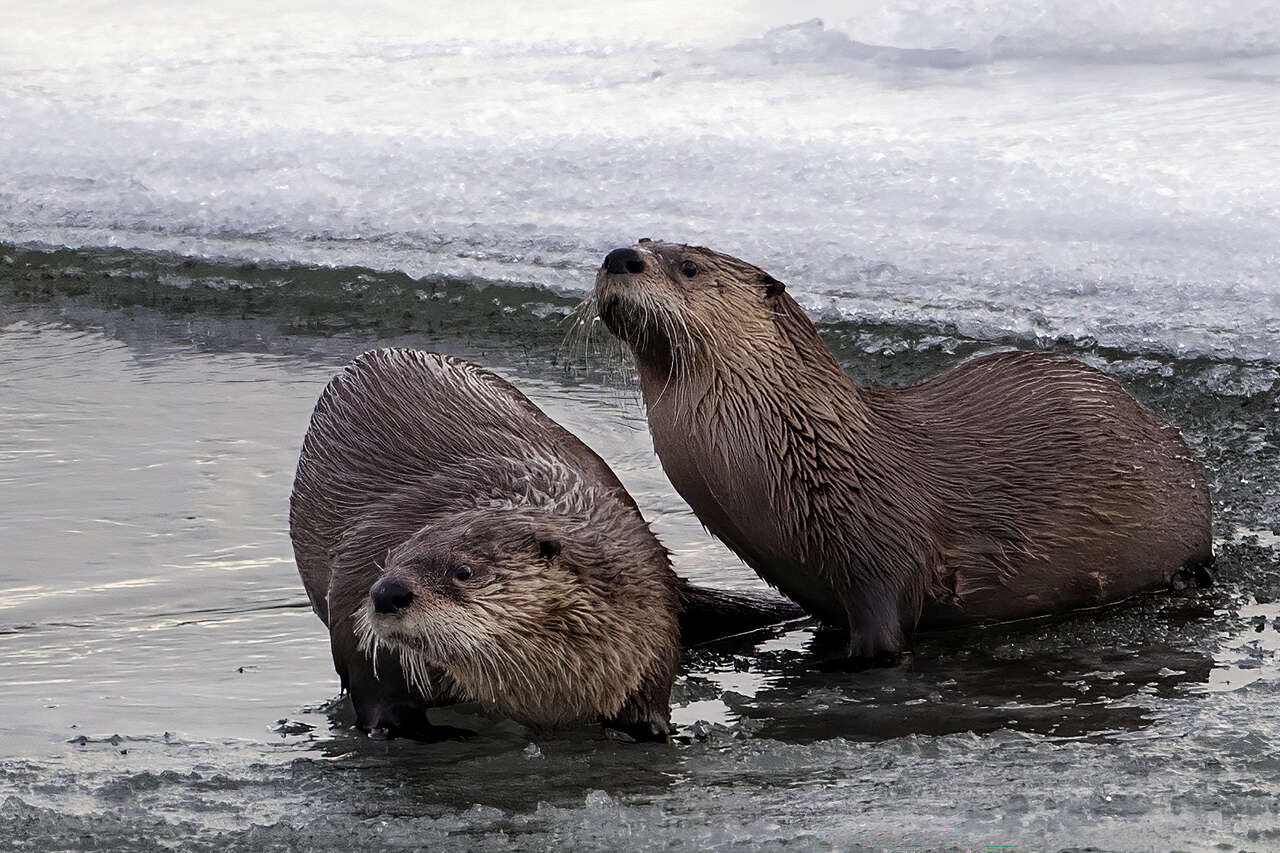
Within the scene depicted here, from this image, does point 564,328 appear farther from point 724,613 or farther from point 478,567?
point 478,567

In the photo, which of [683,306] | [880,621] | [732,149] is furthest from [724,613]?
[732,149]

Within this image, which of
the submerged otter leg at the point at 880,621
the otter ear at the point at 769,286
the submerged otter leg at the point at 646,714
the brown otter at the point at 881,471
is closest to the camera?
the submerged otter leg at the point at 646,714

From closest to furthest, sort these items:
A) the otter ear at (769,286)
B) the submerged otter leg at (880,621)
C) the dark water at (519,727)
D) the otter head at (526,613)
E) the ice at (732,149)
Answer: the dark water at (519,727) → the otter head at (526,613) → the submerged otter leg at (880,621) → the otter ear at (769,286) → the ice at (732,149)

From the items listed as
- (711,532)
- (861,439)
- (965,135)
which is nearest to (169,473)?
(711,532)

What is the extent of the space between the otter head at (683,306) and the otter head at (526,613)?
0.54 metres

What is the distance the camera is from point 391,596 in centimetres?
270

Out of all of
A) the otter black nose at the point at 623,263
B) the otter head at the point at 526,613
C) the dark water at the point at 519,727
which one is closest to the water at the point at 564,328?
the dark water at the point at 519,727

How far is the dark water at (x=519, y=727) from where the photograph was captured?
2.50 metres

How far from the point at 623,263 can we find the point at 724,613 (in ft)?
2.23

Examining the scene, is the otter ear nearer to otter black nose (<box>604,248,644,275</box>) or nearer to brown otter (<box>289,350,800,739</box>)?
otter black nose (<box>604,248,644,275</box>)

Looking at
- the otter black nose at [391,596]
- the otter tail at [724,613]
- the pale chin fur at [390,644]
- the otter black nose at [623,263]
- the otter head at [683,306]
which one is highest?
the otter black nose at [623,263]

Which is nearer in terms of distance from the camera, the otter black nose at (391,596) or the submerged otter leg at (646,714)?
the otter black nose at (391,596)

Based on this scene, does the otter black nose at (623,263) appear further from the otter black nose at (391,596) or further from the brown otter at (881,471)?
the otter black nose at (391,596)

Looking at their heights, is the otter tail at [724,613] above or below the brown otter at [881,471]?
below
